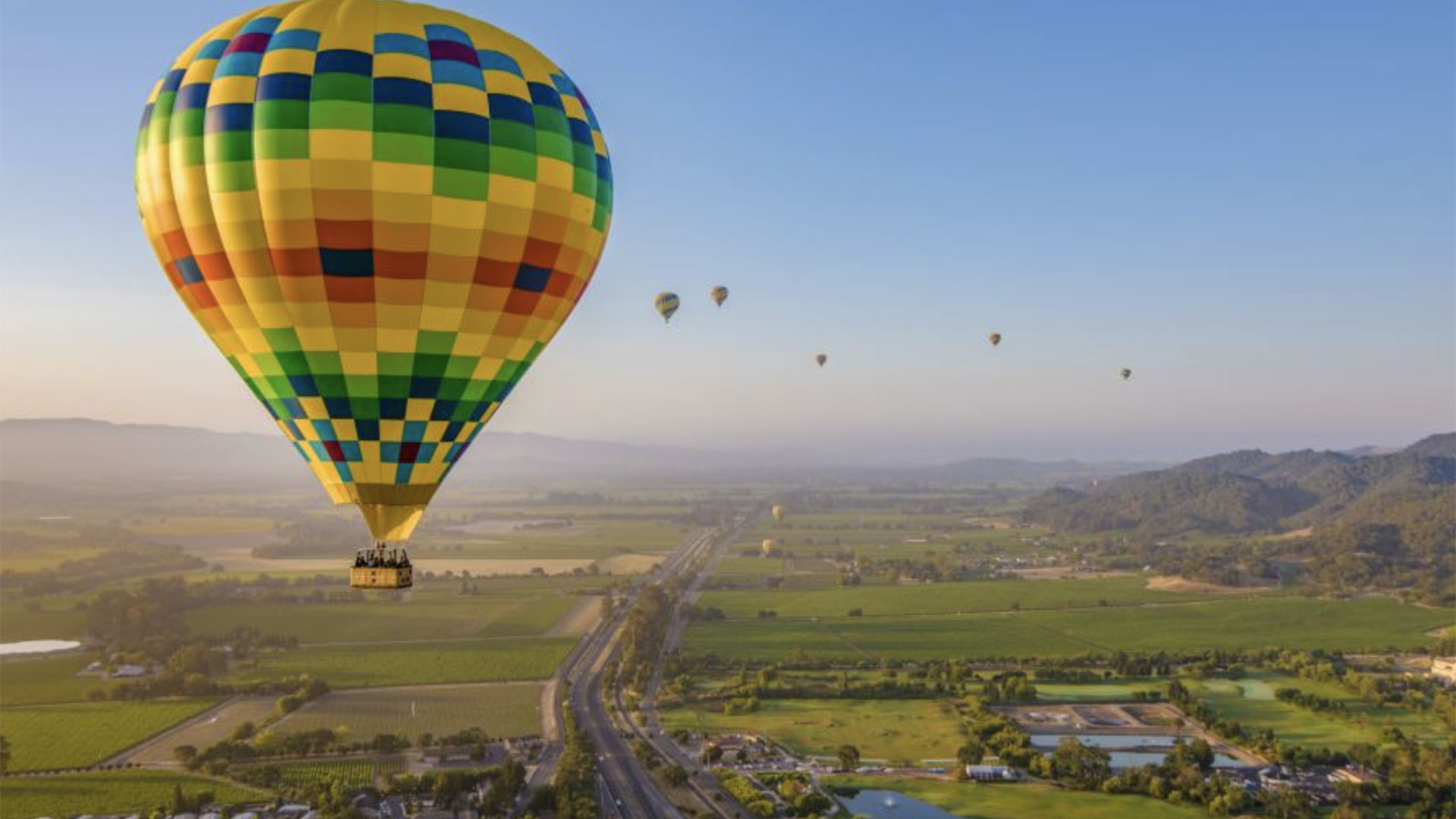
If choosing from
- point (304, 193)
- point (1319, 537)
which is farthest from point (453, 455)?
point (1319, 537)

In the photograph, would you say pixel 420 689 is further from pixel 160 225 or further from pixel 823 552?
pixel 823 552

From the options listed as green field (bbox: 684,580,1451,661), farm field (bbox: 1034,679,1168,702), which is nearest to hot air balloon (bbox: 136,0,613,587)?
farm field (bbox: 1034,679,1168,702)

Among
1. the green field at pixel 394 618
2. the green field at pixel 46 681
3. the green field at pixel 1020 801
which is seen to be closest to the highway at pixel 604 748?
the green field at pixel 394 618

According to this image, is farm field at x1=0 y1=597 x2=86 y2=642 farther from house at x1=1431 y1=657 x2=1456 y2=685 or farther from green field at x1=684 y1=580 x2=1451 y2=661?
house at x1=1431 y1=657 x2=1456 y2=685

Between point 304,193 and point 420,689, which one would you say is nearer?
point 304,193

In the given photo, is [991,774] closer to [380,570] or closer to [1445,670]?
[380,570]

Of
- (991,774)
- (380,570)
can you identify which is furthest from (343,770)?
(380,570)
